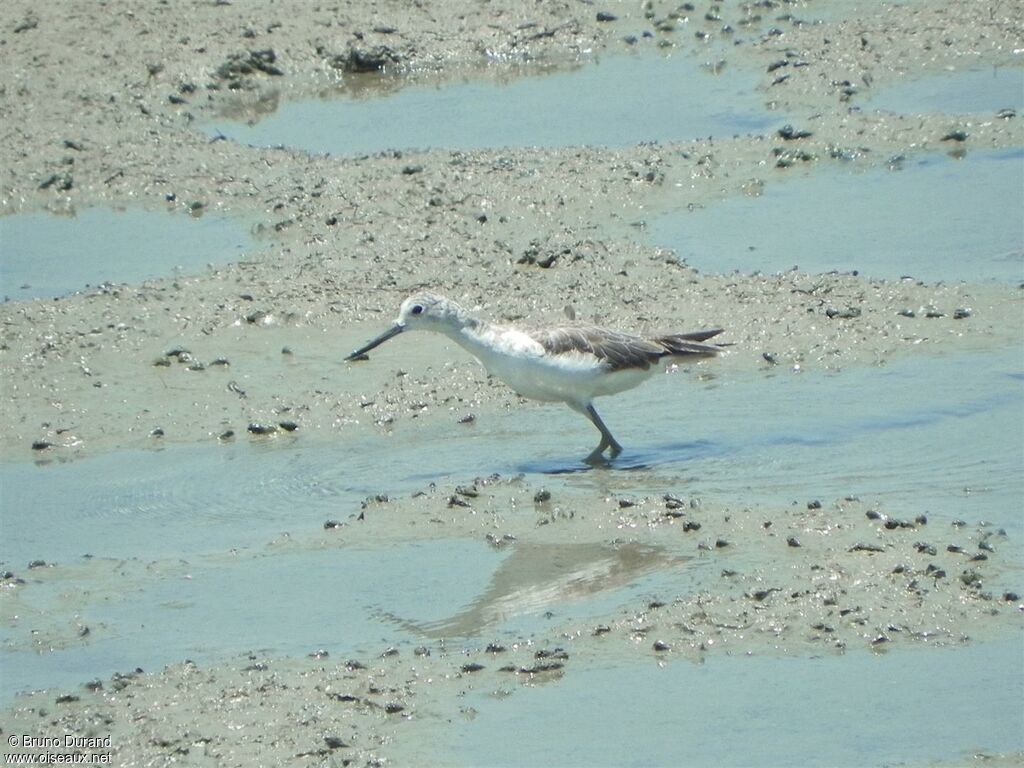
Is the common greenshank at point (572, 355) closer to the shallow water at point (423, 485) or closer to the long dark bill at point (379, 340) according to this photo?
the shallow water at point (423, 485)

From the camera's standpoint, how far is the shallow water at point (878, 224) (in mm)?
11500

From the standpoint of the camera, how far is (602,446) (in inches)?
364

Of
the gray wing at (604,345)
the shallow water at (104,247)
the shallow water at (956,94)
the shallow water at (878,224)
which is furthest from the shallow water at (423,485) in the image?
the shallow water at (956,94)

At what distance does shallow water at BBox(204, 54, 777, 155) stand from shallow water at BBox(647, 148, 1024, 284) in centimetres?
142

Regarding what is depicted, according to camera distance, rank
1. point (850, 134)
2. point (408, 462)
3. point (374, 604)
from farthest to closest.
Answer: point (850, 134)
point (408, 462)
point (374, 604)

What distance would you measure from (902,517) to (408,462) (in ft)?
8.82

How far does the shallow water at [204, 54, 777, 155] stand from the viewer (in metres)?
14.2

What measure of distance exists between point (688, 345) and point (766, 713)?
3779mm

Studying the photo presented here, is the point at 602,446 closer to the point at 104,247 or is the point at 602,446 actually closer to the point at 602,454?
the point at 602,454

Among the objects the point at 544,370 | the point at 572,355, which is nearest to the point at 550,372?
the point at 544,370

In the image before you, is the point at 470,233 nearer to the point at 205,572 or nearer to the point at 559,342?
the point at 559,342

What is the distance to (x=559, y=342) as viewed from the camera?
9.46 m

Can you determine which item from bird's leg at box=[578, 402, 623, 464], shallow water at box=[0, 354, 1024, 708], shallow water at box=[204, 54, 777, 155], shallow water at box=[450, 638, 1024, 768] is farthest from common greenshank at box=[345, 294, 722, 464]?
shallow water at box=[204, 54, 777, 155]

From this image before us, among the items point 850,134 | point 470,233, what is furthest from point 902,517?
point 850,134
